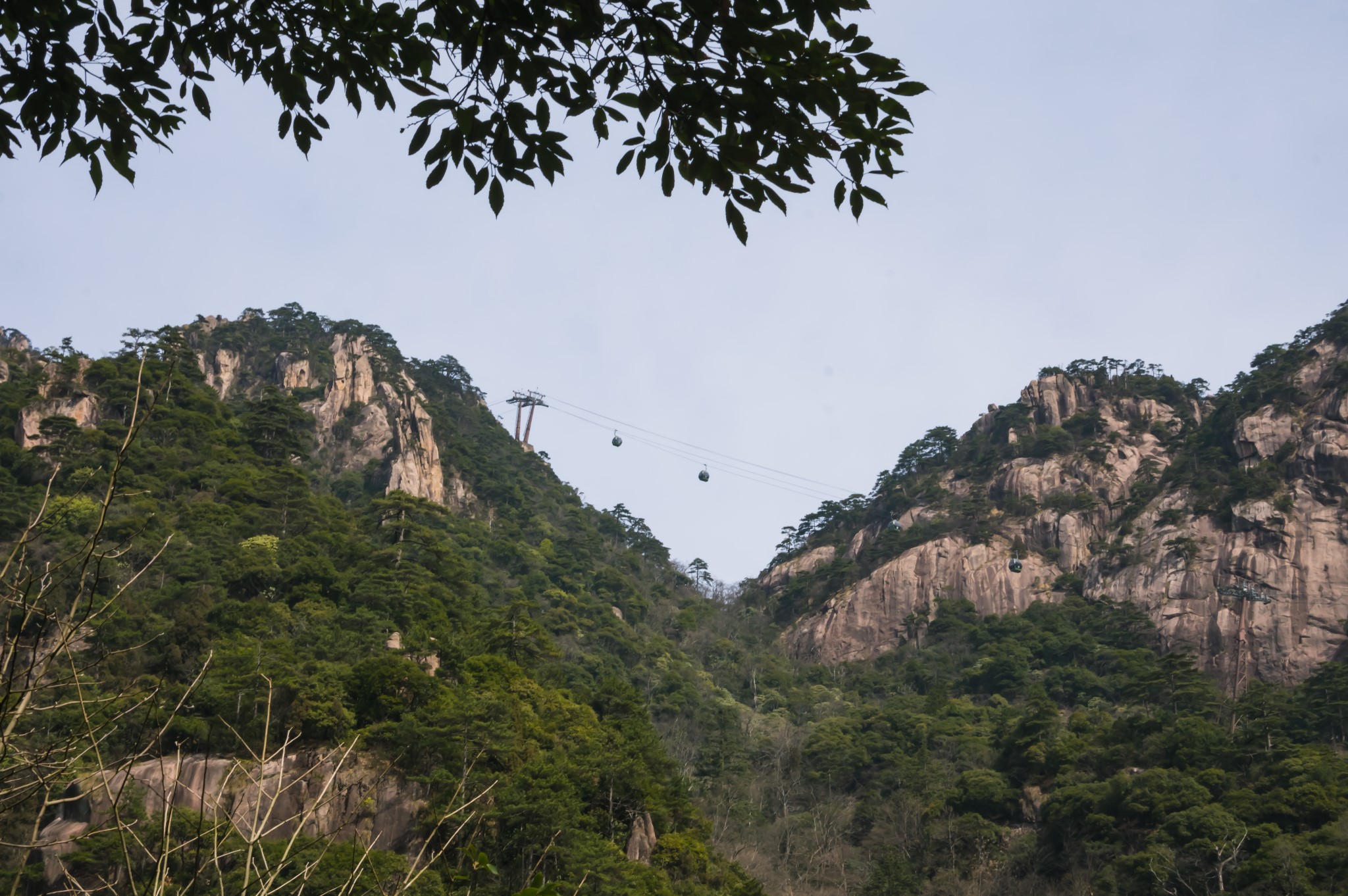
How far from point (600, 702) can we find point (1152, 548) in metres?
39.1

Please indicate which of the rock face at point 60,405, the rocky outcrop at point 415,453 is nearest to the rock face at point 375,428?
the rocky outcrop at point 415,453

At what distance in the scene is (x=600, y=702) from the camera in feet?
107

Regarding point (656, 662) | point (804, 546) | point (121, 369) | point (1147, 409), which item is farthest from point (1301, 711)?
point (121, 369)

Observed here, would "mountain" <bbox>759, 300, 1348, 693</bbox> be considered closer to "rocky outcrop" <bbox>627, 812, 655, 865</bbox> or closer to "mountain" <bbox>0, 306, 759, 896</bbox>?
"mountain" <bbox>0, 306, 759, 896</bbox>

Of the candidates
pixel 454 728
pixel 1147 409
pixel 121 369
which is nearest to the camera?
pixel 454 728

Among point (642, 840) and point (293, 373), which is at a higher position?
point (293, 373)

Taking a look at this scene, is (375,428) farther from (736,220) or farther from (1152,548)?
(736,220)

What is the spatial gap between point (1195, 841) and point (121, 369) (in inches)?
1669

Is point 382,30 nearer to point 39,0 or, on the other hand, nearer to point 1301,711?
point 39,0

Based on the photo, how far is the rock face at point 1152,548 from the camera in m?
52.6

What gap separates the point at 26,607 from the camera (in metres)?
2.53

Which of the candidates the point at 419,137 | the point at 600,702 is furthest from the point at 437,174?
the point at 600,702

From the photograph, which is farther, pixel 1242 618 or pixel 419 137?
pixel 1242 618

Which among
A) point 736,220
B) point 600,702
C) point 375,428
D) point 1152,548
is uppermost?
point 1152,548
